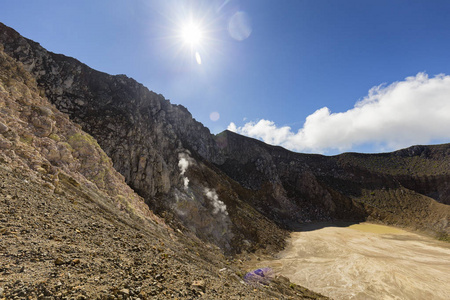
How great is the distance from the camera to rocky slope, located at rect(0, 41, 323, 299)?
15.8 ft

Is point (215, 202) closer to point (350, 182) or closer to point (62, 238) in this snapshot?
point (62, 238)

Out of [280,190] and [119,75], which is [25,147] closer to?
[119,75]

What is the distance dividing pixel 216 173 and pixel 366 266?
2827cm

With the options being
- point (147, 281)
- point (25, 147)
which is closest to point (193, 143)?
point (25, 147)

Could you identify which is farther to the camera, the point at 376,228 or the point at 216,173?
the point at 376,228

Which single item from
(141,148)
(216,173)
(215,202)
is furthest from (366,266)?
(141,148)

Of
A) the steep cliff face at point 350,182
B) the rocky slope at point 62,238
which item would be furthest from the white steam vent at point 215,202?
the steep cliff face at point 350,182

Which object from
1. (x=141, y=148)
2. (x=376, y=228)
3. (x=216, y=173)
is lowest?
(x=376, y=228)

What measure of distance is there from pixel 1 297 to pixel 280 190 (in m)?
59.7

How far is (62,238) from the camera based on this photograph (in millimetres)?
6988

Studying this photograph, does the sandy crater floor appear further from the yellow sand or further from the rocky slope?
the yellow sand

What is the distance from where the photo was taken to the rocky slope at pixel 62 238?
482 centimetres

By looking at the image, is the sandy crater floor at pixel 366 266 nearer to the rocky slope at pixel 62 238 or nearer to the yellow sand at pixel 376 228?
the rocky slope at pixel 62 238

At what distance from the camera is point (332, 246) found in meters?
31.2
